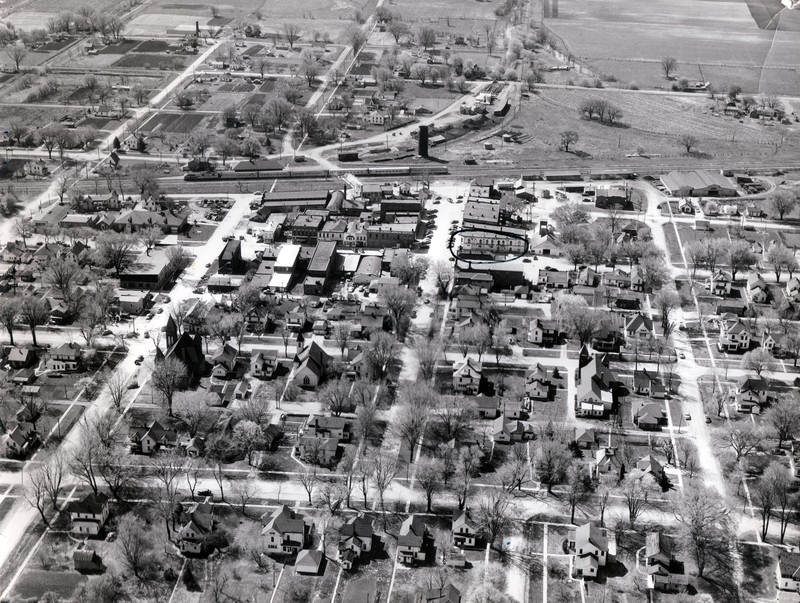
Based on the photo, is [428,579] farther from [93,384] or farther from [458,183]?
Answer: [458,183]

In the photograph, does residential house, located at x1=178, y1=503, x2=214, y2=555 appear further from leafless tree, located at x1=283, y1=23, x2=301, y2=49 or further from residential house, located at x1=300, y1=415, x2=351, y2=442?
leafless tree, located at x1=283, y1=23, x2=301, y2=49

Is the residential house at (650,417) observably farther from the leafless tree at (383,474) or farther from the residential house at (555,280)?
the residential house at (555,280)

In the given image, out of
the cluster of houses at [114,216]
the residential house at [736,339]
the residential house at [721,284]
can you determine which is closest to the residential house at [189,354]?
the cluster of houses at [114,216]

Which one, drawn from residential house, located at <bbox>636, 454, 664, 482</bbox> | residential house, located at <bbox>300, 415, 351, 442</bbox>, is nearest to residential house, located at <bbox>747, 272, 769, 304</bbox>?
residential house, located at <bbox>636, 454, 664, 482</bbox>

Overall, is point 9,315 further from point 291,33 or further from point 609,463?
point 291,33

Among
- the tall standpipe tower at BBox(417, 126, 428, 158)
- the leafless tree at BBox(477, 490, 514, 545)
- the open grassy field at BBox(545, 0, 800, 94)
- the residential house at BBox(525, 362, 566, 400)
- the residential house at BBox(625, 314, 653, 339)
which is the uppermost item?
the leafless tree at BBox(477, 490, 514, 545)

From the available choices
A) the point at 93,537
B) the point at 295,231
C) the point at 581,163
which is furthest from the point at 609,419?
the point at 581,163
